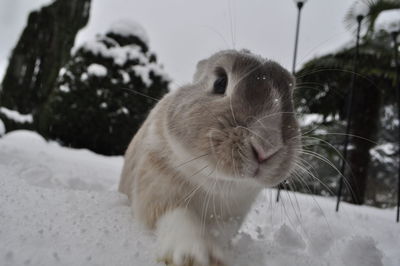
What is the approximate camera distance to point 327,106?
5.97 meters

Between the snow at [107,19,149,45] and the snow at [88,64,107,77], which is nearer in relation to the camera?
the snow at [88,64,107,77]

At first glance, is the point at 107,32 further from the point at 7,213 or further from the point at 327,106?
the point at 7,213

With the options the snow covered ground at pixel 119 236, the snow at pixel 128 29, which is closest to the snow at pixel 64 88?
the snow at pixel 128 29

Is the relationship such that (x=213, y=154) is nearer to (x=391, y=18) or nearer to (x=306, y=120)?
(x=306, y=120)

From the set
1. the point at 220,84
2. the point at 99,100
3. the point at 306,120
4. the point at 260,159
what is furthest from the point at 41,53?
the point at 260,159

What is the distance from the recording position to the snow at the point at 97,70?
209 inches

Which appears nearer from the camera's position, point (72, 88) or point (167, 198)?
point (167, 198)

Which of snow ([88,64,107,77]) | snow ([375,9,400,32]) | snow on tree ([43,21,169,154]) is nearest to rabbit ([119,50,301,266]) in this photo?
snow ([375,9,400,32])

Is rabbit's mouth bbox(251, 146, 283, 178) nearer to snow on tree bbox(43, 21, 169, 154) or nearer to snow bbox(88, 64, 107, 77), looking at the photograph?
snow on tree bbox(43, 21, 169, 154)

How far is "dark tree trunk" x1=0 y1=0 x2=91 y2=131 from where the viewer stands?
4332 millimetres

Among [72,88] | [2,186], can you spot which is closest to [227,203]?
[2,186]

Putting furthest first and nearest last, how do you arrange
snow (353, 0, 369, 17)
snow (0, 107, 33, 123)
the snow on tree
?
snow (0, 107, 33, 123)
the snow on tree
snow (353, 0, 369, 17)

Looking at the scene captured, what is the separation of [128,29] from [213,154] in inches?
214

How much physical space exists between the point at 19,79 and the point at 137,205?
5149mm
